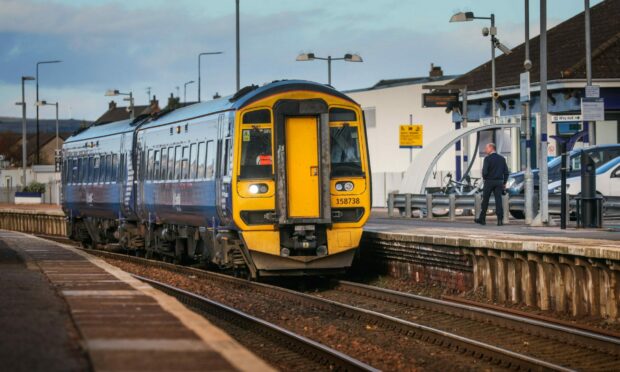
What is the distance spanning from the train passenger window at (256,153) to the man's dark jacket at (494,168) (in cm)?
870

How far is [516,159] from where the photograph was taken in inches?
1845

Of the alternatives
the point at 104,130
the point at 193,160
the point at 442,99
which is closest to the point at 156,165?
the point at 193,160

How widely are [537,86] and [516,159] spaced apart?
179 inches

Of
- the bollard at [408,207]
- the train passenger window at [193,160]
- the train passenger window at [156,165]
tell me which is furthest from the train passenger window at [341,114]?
the bollard at [408,207]

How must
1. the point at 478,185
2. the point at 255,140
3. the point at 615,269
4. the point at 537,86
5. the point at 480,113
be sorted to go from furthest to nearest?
1. the point at 480,113
2. the point at 537,86
3. the point at 478,185
4. the point at 255,140
5. the point at 615,269

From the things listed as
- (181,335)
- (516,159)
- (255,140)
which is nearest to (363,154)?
(255,140)

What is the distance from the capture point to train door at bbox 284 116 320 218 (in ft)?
64.9

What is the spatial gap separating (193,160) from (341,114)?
3677 mm

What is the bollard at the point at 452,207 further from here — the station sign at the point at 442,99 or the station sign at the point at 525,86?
the station sign at the point at 442,99

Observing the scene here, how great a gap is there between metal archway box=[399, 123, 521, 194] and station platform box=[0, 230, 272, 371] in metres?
23.6

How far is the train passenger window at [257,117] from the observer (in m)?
19.8

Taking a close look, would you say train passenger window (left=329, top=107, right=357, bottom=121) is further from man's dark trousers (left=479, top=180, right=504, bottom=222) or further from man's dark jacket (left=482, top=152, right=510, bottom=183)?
man's dark trousers (left=479, top=180, right=504, bottom=222)

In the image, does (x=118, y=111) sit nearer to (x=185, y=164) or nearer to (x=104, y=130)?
(x=104, y=130)

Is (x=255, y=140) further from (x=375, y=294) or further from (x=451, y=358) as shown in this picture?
(x=451, y=358)
